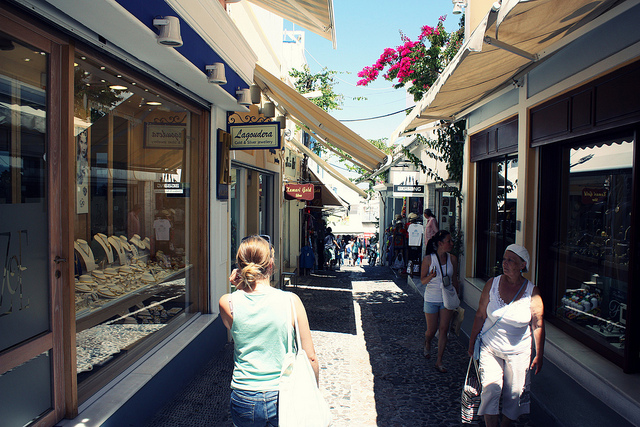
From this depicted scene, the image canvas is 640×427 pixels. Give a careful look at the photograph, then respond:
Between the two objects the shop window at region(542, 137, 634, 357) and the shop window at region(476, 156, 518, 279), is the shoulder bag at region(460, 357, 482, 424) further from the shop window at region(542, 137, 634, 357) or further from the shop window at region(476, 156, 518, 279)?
the shop window at region(476, 156, 518, 279)

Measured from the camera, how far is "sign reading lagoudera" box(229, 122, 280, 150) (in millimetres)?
5680

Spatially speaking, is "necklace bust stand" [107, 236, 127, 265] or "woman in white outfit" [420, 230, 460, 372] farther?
"woman in white outfit" [420, 230, 460, 372]

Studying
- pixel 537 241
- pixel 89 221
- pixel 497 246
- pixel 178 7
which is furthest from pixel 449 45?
pixel 89 221

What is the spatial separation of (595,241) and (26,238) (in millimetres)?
4881

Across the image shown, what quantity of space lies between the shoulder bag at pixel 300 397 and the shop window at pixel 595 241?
3.02 meters

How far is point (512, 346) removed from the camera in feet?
10.8

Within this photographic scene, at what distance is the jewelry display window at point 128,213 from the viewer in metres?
3.54

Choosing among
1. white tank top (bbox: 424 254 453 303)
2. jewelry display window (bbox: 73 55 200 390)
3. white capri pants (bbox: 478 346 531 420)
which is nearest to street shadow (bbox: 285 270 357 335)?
white tank top (bbox: 424 254 453 303)

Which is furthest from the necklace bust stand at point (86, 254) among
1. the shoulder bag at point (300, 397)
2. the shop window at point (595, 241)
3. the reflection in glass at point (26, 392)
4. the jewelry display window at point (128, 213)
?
the shop window at point (595, 241)

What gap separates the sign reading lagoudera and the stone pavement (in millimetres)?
2651

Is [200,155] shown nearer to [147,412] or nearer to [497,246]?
[147,412]

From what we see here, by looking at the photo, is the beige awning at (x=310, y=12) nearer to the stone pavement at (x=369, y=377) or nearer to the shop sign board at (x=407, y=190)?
the stone pavement at (x=369, y=377)

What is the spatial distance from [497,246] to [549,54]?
331cm

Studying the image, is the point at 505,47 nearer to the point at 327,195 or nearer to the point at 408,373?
the point at 408,373
